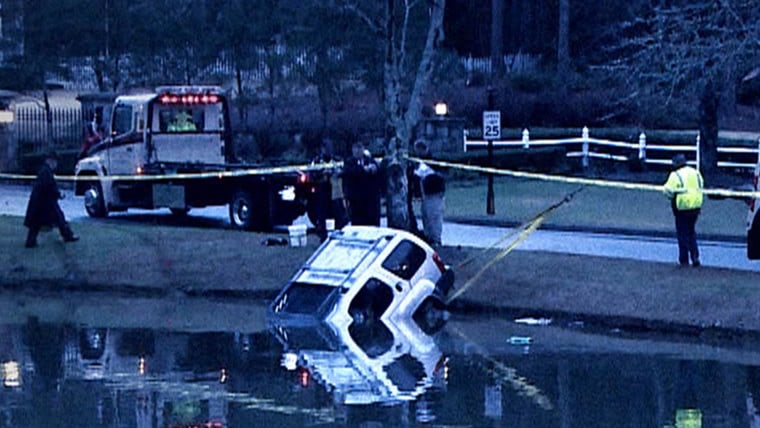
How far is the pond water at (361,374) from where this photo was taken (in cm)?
1288

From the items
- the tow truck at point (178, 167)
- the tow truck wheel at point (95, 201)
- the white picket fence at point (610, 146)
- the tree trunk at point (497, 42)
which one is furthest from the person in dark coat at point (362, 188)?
the tree trunk at point (497, 42)

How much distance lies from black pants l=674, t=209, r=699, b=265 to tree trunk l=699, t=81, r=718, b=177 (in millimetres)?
17151

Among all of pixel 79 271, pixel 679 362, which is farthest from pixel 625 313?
pixel 79 271

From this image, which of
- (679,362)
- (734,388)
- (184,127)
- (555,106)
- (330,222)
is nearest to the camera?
(734,388)

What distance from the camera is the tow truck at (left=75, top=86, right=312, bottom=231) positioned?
2842 cm

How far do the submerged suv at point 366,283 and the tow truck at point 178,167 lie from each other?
9.45 m

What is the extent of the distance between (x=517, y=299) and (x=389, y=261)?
1.92 metres

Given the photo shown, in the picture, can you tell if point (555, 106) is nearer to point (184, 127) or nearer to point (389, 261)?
point (184, 127)

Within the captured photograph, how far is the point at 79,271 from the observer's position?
22125mm

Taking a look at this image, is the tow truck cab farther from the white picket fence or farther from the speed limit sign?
the white picket fence

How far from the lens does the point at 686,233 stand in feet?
65.0

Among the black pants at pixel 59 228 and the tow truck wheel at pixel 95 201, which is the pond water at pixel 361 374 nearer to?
the black pants at pixel 59 228

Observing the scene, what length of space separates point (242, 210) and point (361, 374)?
46.6 ft

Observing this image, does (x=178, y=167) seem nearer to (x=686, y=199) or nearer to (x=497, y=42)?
(x=686, y=199)
